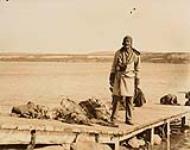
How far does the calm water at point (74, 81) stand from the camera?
74.6 ft

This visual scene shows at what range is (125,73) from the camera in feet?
24.7

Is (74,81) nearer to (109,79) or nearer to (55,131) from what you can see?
(109,79)

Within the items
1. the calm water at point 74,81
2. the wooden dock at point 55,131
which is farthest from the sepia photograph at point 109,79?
the calm water at point 74,81

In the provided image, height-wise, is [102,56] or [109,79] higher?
[102,56]

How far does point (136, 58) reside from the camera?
7.51 metres

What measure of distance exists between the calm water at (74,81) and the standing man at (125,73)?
12.1 meters

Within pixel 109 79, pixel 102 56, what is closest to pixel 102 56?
pixel 102 56

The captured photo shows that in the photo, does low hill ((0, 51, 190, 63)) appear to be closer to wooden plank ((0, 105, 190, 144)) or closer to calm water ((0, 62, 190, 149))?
calm water ((0, 62, 190, 149))

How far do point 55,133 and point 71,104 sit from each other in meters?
1.46

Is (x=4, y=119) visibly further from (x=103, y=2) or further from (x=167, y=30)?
(x=167, y=30)

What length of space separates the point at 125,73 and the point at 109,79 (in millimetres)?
420

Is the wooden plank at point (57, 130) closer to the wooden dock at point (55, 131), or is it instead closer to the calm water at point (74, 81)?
the wooden dock at point (55, 131)

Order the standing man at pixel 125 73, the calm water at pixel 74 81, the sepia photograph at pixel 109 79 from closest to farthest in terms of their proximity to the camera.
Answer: the sepia photograph at pixel 109 79 → the standing man at pixel 125 73 → the calm water at pixel 74 81

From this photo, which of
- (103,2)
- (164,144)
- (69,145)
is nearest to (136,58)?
(69,145)
